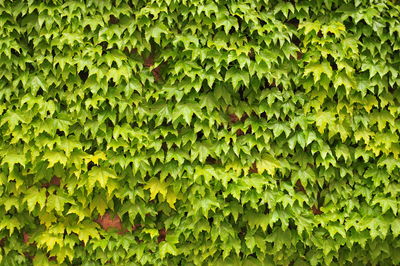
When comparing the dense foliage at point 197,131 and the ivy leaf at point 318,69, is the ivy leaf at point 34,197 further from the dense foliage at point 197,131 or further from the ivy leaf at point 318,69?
the ivy leaf at point 318,69

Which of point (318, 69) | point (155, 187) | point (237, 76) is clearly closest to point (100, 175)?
point (155, 187)

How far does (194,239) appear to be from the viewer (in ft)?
12.6

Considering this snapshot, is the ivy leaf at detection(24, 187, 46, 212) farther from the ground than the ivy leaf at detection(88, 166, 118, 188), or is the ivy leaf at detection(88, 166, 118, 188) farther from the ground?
the ivy leaf at detection(88, 166, 118, 188)

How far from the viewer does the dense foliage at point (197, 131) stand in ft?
12.2

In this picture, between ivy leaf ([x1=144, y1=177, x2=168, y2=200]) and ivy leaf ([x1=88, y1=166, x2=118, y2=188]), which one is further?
ivy leaf ([x1=144, y1=177, x2=168, y2=200])

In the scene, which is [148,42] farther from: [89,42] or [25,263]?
[25,263]

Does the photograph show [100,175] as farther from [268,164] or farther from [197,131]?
[268,164]

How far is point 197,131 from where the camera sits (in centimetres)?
374

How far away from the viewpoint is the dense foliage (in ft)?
12.2

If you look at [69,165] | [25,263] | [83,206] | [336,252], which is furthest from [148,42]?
[336,252]

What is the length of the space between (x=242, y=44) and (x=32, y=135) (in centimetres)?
Result: 191

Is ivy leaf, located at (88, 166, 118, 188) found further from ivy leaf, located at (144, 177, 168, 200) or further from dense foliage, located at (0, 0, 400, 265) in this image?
ivy leaf, located at (144, 177, 168, 200)

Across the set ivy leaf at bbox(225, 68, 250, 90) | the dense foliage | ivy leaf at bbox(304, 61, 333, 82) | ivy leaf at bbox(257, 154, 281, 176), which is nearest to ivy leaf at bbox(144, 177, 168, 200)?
the dense foliage

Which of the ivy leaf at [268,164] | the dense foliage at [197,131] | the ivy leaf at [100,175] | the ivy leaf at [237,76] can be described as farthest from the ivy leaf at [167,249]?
the ivy leaf at [237,76]
